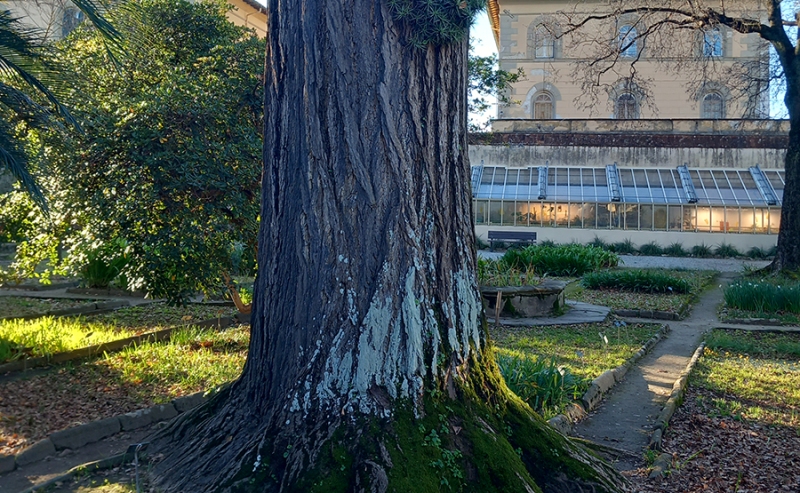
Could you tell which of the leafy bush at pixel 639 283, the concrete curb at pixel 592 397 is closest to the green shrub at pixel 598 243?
the leafy bush at pixel 639 283

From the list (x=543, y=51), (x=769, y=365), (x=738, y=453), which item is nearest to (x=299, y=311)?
(x=738, y=453)

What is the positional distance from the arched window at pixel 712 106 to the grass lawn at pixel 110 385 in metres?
36.9

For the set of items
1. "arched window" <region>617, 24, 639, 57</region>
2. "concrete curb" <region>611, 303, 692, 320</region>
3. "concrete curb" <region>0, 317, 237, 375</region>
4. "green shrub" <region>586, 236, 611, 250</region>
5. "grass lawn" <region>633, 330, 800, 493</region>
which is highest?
"arched window" <region>617, 24, 639, 57</region>

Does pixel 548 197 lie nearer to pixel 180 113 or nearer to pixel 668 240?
pixel 668 240

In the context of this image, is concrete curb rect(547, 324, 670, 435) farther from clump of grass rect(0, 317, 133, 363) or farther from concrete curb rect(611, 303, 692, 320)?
clump of grass rect(0, 317, 133, 363)

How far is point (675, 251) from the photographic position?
27.2 m

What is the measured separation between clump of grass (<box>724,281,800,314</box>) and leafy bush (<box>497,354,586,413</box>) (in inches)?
305

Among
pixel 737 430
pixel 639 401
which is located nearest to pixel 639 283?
pixel 639 401

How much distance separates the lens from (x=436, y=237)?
3.55m

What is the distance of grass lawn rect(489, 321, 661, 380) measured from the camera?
26.1 ft

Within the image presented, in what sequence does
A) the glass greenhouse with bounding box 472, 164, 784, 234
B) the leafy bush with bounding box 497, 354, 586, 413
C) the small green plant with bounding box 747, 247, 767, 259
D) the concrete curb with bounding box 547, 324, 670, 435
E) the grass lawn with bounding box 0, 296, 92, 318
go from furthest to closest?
1. the glass greenhouse with bounding box 472, 164, 784, 234
2. the small green plant with bounding box 747, 247, 767, 259
3. the grass lawn with bounding box 0, 296, 92, 318
4. the leafy bush with bounding box 497, 354, 586, 413
5. the concrete curb with bounding box 547, 324, 670, 435

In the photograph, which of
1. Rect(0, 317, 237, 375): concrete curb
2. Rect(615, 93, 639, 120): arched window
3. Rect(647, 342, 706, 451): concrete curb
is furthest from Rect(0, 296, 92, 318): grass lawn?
Rect(615, 93, 639, 120): arched window

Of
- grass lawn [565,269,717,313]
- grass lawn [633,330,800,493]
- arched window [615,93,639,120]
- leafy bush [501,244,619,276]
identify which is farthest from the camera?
arched window [615,93,639,120]

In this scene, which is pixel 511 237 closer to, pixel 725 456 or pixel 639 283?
pixel 639 283
